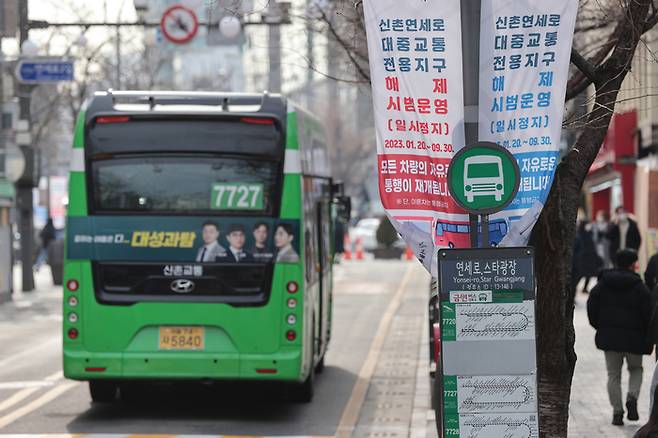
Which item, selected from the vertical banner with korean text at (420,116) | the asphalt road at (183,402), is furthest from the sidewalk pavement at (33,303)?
the vertical banner with korean text at (420,116)

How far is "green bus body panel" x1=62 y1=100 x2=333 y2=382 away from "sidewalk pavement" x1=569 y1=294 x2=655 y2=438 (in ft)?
8.99

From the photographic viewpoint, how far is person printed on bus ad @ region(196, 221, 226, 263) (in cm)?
1373

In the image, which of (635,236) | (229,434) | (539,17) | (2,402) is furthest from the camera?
(635,236)

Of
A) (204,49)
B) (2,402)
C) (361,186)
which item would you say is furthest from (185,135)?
(204,49)

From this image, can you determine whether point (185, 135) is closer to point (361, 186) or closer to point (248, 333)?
point (248, 333)

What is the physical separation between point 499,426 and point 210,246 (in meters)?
6.14

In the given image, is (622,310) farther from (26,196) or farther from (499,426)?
(26,196)

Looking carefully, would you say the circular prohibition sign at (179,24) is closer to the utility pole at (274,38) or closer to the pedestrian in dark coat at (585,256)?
the utility pole at (274,38)

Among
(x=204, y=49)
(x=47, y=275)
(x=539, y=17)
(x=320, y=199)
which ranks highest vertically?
(x=204, y=49)

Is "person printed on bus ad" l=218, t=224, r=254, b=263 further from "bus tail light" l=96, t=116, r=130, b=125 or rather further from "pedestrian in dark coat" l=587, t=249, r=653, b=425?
"pedestrian in dark coat" l=587, t=249, r=653, b=425

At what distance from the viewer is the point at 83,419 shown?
557 inches

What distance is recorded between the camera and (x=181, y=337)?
44.8 ft

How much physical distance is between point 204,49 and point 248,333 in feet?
482

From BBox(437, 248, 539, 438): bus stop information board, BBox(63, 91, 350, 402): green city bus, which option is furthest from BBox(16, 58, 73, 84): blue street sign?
BBox(437, 248, 539, 438): bus stop information board
